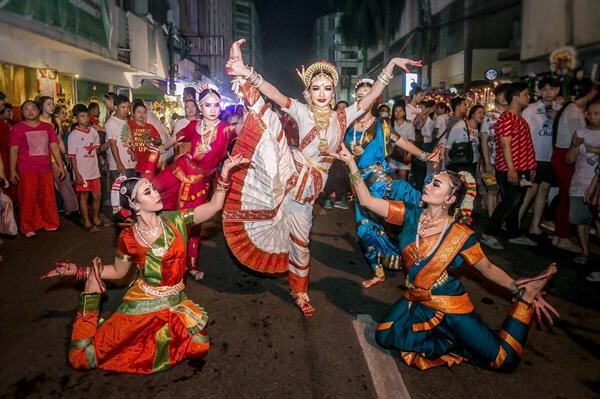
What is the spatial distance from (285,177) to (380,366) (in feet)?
6.01

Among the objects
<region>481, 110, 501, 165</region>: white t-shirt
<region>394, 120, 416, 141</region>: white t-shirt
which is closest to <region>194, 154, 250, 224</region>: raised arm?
<region>481, 110, 501, 165</region>: white t-shirt

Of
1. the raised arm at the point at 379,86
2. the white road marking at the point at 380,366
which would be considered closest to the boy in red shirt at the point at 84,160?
the raised arm at the point at 379,86

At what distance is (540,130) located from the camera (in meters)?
6.75

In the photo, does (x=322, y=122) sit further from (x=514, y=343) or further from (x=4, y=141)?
(x=4, y=141)

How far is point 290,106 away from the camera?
4.08 m

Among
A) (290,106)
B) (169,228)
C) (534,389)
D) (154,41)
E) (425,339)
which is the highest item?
(154,41)

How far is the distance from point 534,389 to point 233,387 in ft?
6.49

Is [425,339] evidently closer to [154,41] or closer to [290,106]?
[290,106]

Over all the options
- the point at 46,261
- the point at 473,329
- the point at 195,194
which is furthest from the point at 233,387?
the point at 46,261

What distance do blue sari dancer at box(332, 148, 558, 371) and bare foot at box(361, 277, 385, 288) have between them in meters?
1.45

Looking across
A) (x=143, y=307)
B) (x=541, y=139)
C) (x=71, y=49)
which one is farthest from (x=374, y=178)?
(x=71, y=49)

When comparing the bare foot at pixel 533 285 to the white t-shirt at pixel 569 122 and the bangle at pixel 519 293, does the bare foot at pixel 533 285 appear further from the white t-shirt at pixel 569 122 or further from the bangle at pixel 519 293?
the white t-shirt at pixel 569 122

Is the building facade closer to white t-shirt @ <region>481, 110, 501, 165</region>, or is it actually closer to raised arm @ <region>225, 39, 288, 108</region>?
raised arm @ <region>225, 39, 288, 108</region>

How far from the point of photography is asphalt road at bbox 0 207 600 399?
2.93m
